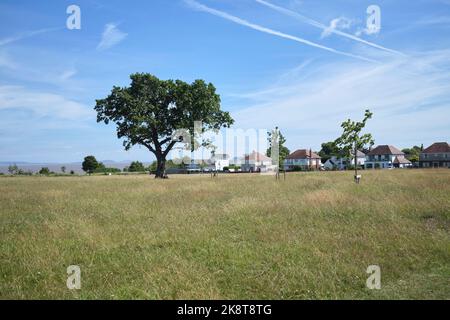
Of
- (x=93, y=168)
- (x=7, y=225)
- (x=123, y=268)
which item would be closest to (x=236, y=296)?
(x=123, y=268)

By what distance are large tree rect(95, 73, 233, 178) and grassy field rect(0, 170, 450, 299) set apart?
1188 inches

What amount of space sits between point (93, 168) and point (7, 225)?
269 feet

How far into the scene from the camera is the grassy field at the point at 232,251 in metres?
6.69

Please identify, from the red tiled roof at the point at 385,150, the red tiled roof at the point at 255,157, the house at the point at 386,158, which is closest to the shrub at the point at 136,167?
the red tiled roof at the point at 255,157

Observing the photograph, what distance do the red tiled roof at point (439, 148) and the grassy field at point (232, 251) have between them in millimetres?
92569

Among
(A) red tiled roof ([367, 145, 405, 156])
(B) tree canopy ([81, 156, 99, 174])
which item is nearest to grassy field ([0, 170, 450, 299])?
(B) tree canopy ([81, 156, 99, 174])

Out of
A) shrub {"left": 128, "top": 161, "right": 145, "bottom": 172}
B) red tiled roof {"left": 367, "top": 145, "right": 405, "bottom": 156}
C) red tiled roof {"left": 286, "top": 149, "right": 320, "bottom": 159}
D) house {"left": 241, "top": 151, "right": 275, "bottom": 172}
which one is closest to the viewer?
shrub {"left": 128, "top": 161, "right": 145, "bottom": 172}

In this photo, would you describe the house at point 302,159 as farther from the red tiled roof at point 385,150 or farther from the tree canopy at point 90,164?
the tree canopy at point 90,164

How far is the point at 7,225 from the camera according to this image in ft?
40.5

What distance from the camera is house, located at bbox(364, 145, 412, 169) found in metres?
105

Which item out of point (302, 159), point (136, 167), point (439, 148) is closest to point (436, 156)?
point (439, 148)

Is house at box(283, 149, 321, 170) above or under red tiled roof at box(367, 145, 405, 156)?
under

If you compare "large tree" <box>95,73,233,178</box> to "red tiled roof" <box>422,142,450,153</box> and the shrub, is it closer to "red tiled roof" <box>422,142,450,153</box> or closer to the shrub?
the shrub
